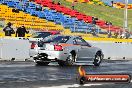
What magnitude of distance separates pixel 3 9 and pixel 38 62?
23706 mm

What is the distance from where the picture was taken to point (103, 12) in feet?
232

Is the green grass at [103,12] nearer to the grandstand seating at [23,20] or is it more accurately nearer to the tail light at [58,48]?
the grandstand seating at [23,20]

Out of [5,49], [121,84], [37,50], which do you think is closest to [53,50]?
[37,50]

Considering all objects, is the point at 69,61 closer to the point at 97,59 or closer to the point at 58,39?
the point at 58,39

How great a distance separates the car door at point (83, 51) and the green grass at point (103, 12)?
41.6 m

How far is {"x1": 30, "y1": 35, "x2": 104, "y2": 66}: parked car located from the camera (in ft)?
67.5

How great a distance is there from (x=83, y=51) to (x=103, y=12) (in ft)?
162

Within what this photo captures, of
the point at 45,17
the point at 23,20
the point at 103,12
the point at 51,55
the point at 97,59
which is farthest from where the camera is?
the point at 103,12

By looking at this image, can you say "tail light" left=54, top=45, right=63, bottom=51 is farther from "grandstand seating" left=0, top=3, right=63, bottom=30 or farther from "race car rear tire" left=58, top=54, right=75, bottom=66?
"grandstand seating" left=0, top=3, right=63, bottom=30

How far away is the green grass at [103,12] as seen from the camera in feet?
216

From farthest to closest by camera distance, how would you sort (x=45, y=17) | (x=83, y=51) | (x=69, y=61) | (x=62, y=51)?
(x=45, y=17) → (x=83, y=51) → (x=69, y=61) → (x=62, y=51)

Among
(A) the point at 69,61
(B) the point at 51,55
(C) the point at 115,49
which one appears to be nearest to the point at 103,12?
(C) the point at 115,49

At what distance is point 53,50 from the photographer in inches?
810

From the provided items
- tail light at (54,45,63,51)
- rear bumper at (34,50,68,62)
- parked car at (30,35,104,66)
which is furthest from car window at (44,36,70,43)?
rear bumper at (34,50,68,62)
